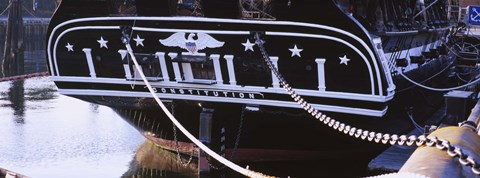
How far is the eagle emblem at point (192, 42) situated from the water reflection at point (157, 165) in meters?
2.56

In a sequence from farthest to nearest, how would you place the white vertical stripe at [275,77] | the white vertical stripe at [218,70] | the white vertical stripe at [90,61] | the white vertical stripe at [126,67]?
1. the white vertical stripe at [90,61]
2. the white vertical stripe at [126,67]
3. the white vertical stripe at [218,70]
4. the white vertical stripe at [275,77]

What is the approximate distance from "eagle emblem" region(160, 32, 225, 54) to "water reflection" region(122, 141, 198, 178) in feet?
8.41

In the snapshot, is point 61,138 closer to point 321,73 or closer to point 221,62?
point 221,62

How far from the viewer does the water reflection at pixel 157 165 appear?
14188 mm

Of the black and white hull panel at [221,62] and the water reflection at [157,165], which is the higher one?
the black and white hull panel at [221,62]

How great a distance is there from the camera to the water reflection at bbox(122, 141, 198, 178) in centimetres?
1419

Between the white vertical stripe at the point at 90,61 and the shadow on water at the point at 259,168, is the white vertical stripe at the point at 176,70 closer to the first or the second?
the white vertical stripe at the point at 90,61

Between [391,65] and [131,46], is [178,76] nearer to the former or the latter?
[131,46]

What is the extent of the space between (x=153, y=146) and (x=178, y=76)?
3.85 metres

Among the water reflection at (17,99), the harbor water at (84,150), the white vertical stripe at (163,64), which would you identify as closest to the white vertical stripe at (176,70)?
the white vertical stripe at (163,64)

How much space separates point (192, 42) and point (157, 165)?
329 cm

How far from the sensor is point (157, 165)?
A: 582 inches

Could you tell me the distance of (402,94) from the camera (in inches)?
551

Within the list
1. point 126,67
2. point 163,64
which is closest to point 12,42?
point 126,67
